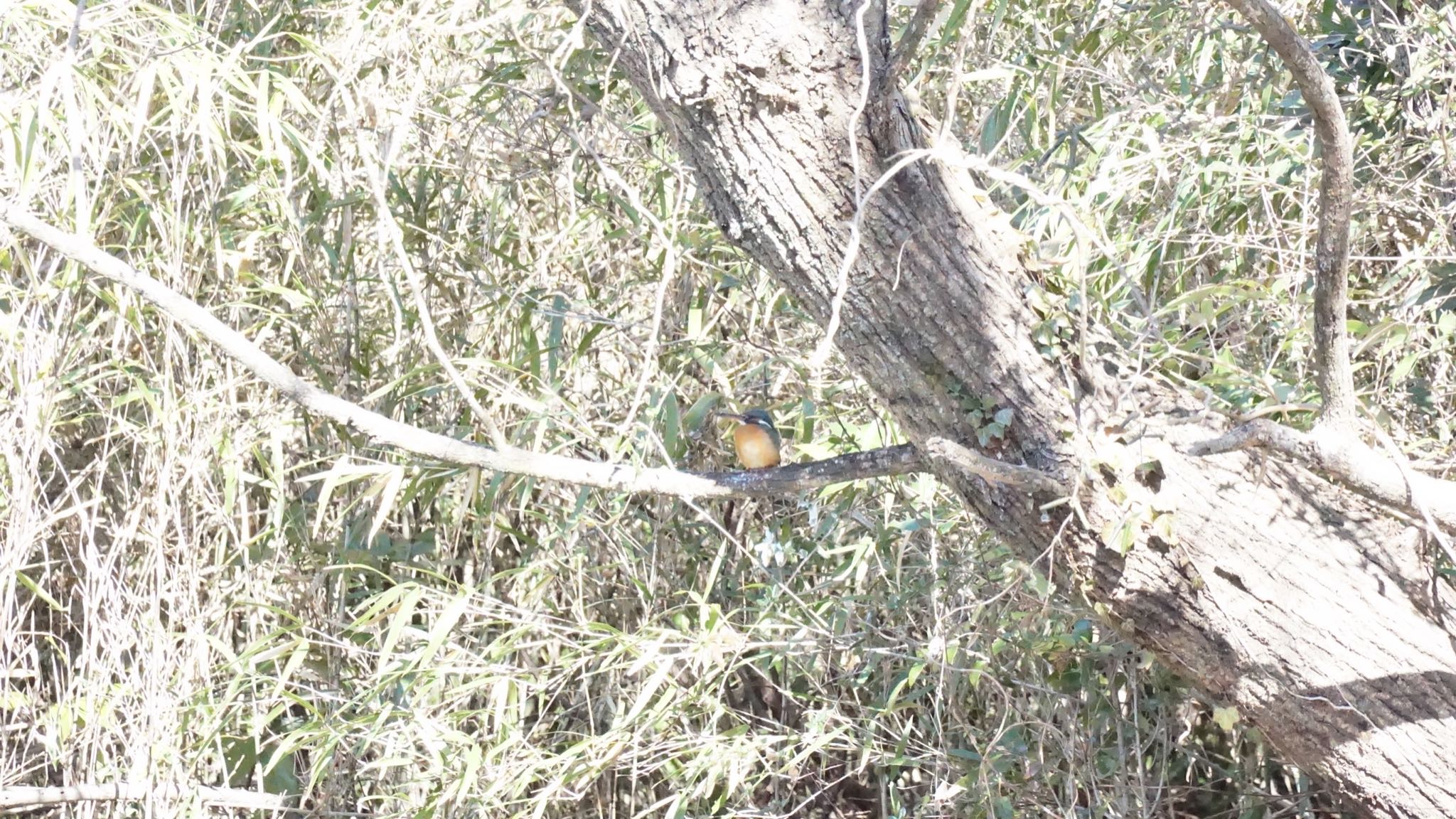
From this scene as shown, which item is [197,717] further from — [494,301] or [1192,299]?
[1192,299]

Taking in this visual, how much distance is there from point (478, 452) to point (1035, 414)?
28.6 inches

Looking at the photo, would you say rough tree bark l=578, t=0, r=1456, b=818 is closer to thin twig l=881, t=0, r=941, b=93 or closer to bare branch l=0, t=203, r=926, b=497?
thin twig l=881, t=0, r=941, b=93

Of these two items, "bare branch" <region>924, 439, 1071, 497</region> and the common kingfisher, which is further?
the common kingfisher

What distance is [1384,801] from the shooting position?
1.50 m

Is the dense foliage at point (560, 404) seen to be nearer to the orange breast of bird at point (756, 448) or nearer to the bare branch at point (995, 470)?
the orange breast of bird at point (756, 448)

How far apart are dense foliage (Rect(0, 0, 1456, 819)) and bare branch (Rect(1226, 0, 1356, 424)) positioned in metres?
0.32

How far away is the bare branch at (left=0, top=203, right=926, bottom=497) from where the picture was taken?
1.63 meters

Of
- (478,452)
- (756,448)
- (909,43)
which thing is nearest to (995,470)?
(909,43)

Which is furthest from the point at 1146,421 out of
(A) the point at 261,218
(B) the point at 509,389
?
(A) the point at 261,218

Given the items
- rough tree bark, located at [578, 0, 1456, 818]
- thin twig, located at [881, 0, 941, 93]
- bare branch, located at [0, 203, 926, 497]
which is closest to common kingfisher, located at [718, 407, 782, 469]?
bare branch, located at [0, 203, 926, 497]

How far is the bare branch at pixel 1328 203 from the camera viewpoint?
1.19 m

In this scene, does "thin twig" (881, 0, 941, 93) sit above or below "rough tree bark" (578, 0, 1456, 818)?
above

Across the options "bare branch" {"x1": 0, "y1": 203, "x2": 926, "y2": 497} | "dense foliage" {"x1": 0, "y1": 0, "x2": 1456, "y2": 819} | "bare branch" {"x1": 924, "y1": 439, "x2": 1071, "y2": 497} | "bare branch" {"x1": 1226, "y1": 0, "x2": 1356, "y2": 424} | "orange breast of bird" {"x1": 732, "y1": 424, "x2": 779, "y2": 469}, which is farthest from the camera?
"orange breast of bird" {"x1": 732, "y1": 424, "x2": 779, "y2": 469}

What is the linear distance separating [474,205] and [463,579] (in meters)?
0.83
